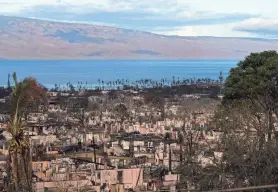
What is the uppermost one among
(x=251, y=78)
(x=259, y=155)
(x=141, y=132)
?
(x=251, y=78)

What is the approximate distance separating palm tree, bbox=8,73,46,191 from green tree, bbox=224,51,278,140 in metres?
8.67

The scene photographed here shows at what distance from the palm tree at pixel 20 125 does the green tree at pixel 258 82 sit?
8669mm

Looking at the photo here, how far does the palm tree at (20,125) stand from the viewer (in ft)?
31.6

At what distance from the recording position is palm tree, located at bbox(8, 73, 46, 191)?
9.63 metres

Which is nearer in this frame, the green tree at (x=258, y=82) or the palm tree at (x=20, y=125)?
the palm tree at (x=20, y=125)

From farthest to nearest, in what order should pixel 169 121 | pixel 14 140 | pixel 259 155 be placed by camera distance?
pixel 169 121 < pixel 259 155 < pixel 14 140

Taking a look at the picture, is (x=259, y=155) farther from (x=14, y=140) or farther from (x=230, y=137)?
(x=14, y=140)

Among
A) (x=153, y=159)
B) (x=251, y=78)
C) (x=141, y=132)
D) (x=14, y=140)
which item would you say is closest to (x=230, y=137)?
(x=14, y=140)

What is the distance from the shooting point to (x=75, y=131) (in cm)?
3303

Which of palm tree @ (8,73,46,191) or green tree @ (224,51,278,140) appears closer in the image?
palm tree @ (8,73,46,191)

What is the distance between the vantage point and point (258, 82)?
1728 cm

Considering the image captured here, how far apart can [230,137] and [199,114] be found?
21.6 m

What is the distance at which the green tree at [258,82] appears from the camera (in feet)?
56.3

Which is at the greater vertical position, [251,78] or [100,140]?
[251,78]
